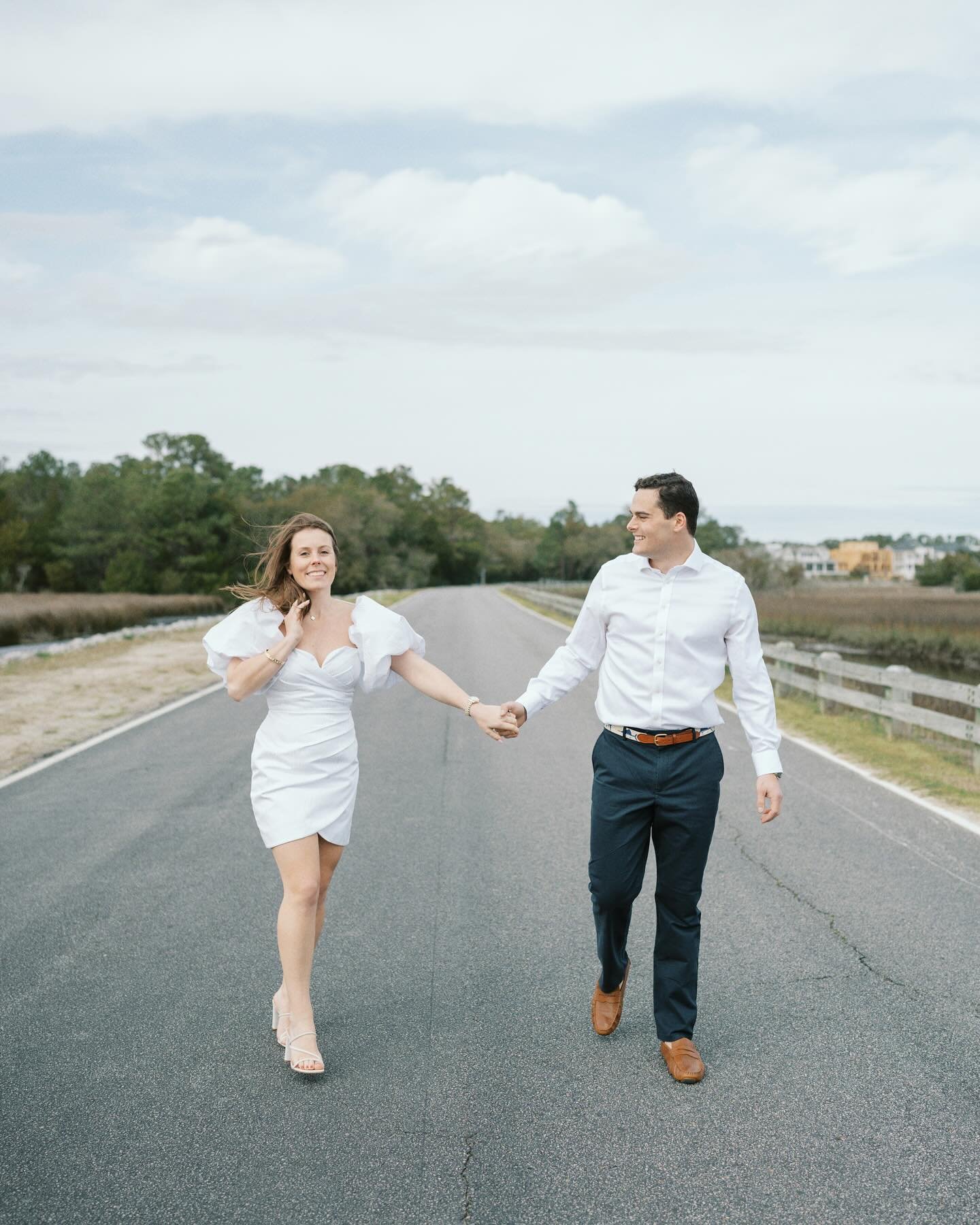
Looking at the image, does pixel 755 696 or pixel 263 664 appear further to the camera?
pixel 755 696

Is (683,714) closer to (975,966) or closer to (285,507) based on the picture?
(975,966)

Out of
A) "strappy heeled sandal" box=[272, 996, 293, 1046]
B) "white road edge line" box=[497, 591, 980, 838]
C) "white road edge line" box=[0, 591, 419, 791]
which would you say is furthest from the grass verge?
"white road edge line" box=[0, 591, 419, 791]

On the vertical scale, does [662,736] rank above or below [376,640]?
below

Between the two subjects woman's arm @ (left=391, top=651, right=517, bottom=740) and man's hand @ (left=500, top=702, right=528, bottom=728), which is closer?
woman's arm @ (left=391, top=651, right=517, bottom=740)

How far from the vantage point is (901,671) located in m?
12.0

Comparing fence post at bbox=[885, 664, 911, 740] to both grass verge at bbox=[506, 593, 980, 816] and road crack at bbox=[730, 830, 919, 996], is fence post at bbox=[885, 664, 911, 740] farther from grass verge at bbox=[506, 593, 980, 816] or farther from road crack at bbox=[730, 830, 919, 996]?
road crack at bbox=[730, 830, 919, 996]

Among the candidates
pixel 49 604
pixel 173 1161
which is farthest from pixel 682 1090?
pixel 49 604

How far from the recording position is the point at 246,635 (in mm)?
4086

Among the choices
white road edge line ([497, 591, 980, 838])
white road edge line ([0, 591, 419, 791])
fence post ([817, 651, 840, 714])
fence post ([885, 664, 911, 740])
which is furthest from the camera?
fence post ([817, 651, 840, 714])

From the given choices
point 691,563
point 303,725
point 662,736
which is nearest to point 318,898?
point 303,725

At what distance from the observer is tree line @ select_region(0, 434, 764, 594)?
296 feet

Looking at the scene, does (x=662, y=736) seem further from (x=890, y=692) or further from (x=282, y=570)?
(x=890, y=692)

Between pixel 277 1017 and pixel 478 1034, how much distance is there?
775 millimetres

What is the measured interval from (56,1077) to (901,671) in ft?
33.1
